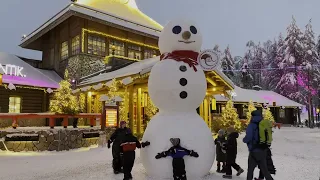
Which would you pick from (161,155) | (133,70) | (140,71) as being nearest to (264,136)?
(161,155)

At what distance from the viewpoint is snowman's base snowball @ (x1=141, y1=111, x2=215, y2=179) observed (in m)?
5.74

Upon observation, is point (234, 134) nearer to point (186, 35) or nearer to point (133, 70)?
point (186, 35)

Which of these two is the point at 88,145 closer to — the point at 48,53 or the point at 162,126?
the point at 162,126

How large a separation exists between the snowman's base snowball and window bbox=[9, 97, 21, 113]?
15499mm

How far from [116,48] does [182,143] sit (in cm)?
1771

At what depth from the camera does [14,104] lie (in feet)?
61.3

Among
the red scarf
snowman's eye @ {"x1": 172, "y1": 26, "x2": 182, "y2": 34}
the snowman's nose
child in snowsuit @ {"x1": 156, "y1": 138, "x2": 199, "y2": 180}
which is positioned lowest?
child in snowsuit @ {"x1": 156, "y1": 138, "x2": 199, "y2": 180}

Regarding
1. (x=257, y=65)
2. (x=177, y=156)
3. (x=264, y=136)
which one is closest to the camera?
(x=264, y=136)

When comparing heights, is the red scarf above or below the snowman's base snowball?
above

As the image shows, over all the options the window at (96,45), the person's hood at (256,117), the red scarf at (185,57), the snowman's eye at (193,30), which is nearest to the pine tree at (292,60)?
the window at (96,45)

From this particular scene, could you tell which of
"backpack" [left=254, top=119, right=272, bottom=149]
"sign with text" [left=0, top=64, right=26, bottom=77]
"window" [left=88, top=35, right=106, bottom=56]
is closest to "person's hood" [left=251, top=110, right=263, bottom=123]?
"backpack" [left=254, top=119, right=272, bottom=149]

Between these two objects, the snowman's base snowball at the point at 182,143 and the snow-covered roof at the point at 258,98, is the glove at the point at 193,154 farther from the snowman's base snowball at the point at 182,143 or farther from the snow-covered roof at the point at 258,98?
the snow-covered roof at the point at 258,98

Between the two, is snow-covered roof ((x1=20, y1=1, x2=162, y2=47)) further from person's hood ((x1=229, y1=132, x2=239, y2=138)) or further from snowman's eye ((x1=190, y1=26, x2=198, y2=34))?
person's hood ((x1=229, y1=132, x2=239, y2=138))

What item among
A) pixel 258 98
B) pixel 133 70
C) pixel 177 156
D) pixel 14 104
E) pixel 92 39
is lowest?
pixel 177 156
